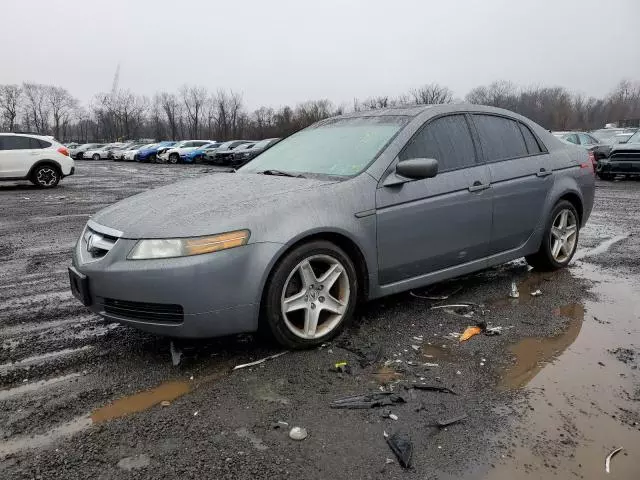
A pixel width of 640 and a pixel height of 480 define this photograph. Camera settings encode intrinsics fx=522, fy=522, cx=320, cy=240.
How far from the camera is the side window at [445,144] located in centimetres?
399

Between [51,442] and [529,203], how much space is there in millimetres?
4092

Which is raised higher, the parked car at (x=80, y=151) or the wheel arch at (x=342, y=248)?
the parked car at (x=80, y=151)

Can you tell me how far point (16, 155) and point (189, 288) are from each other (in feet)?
49.2

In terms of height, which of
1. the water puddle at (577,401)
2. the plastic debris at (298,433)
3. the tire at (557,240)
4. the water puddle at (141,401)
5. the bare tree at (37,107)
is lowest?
the water puddle at (577,401)

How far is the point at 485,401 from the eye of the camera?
9.07 ft

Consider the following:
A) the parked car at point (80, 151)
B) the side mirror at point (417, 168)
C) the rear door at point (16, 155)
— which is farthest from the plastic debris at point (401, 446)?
the parked car at point (80, 151)

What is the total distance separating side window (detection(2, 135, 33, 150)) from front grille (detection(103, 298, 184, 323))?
1450 centimetres

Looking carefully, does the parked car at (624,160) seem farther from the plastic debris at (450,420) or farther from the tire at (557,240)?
the plastic debris at (450,420)

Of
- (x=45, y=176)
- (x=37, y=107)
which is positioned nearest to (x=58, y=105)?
(x=37, y=107)

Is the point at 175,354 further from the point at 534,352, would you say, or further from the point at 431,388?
the point at 534,352

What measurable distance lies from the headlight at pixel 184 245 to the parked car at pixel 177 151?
3514cm

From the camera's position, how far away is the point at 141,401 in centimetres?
280

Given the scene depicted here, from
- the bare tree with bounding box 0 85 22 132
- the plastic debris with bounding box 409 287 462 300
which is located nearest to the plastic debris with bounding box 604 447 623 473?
the plastic debris with bounding box 409 287 462 300

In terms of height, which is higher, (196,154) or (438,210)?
(196,154)
